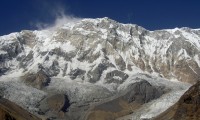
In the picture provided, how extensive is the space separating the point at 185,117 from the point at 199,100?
19.9ft

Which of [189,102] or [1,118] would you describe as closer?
[189,102]

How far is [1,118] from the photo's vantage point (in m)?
→ 180

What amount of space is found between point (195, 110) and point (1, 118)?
8176 centimetres

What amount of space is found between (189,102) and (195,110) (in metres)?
4.85

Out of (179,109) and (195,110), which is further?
(179,109)

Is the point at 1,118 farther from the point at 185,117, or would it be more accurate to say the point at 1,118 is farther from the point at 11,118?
the point at 185,117

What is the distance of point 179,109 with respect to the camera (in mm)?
130250

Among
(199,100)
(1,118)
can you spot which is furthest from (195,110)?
(1,118)

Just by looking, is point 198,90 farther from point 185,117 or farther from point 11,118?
point 11,118

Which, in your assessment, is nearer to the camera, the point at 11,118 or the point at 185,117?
the point at 185,117

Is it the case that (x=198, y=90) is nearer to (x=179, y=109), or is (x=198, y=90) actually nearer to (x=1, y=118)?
(x=179, y=109)

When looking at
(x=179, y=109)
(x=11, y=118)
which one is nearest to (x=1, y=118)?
(x=11, y=118)

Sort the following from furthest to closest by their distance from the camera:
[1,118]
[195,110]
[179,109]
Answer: [1,118] → [179,109] → [195,110]

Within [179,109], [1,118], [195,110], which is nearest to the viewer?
[195,110]
